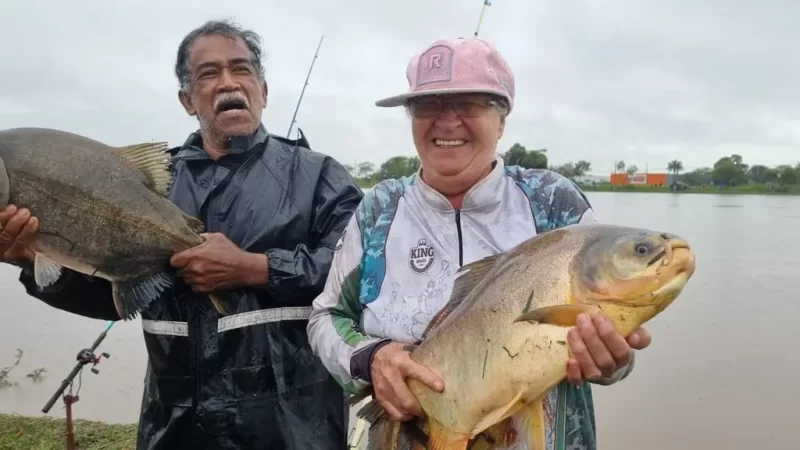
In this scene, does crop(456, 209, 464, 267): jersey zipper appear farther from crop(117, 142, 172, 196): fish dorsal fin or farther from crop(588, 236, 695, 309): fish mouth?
crop(117, 142, 172, 196): fish dorsal fin

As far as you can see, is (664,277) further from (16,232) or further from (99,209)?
(16,232)

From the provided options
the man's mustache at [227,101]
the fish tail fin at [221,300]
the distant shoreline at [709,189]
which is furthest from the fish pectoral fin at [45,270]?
the distant shoreline at [709,189]

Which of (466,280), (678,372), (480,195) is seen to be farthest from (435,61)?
(678,372)

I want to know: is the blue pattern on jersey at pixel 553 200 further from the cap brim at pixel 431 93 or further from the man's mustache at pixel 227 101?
the man's mustache at pixel 227 101

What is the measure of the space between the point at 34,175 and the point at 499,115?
220 cm

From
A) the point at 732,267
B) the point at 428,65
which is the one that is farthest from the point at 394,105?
the point at 732,267

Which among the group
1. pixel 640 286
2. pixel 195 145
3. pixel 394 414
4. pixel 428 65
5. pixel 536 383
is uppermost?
pixel 428 65

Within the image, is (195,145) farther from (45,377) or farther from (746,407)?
(746,407)

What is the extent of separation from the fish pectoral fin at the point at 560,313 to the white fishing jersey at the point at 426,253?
485 mm

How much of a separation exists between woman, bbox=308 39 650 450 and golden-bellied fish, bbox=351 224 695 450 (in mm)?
139

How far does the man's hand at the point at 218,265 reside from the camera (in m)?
3.13

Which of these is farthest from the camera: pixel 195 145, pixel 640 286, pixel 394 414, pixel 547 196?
pixel 195 145

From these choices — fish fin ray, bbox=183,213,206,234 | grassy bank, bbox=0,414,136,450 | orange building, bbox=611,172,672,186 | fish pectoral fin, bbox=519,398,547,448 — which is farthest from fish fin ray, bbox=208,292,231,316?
orange building, bbox=611,172,672,186

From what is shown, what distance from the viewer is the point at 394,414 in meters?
2.38
